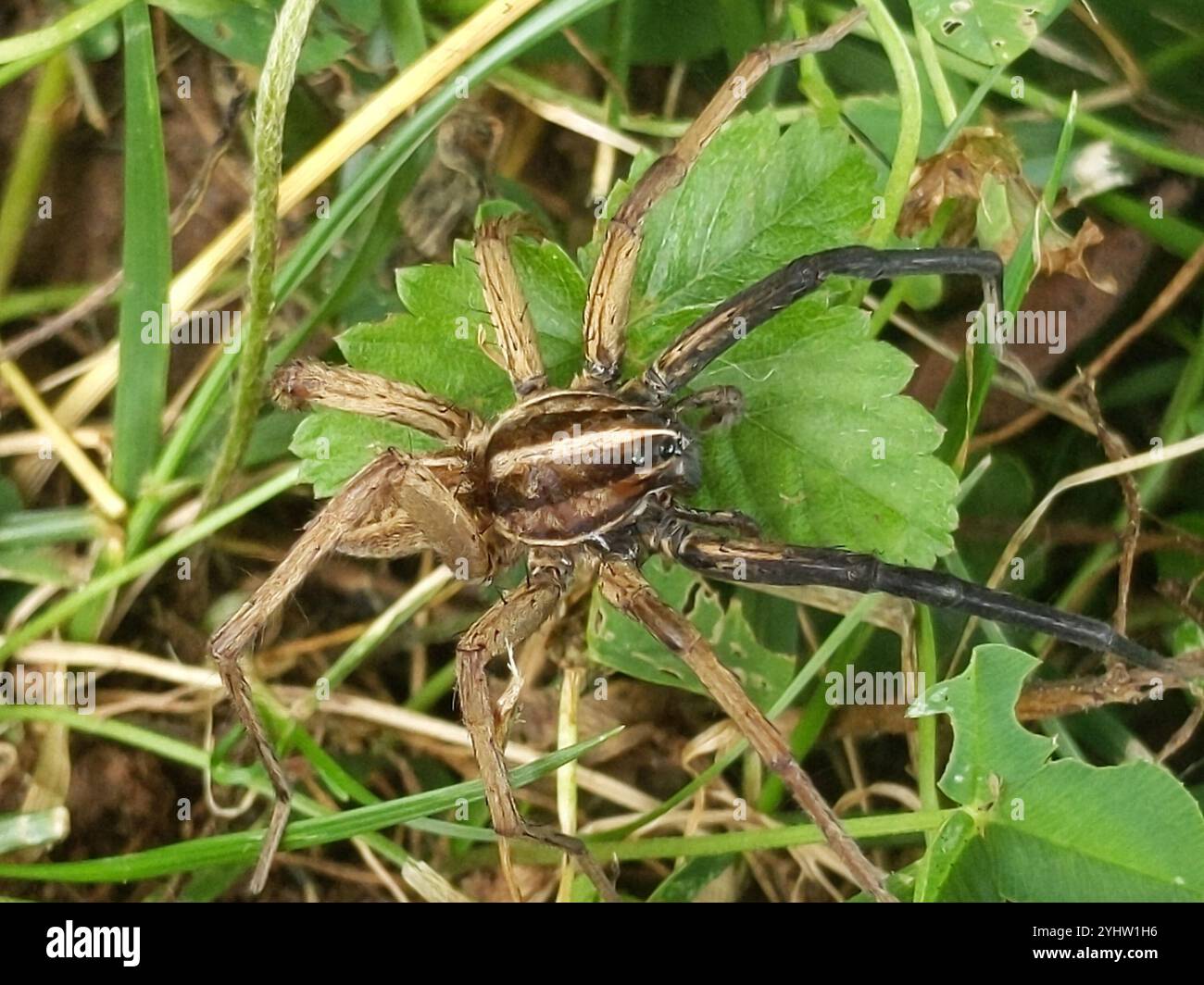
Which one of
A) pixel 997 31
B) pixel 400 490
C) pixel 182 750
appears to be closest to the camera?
pixel 400 490

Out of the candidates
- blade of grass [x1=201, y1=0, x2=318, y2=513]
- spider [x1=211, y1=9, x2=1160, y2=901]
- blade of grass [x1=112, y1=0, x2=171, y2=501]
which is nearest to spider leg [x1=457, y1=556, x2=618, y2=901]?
spider [x1=211, y1=9, x2=1160, y2=901]

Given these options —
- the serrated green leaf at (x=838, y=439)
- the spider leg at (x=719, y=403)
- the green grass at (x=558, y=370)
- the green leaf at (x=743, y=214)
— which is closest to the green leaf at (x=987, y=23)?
the green grass at (x=558, y=370)

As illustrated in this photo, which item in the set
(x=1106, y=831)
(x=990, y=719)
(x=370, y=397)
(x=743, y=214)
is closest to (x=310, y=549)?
(x=370, y=397)

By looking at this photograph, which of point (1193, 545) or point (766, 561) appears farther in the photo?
point (1193, 545)

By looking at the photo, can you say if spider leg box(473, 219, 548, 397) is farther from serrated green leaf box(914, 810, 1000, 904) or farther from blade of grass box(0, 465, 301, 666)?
serrated green leaf box(914, 810, 1000, 904)
